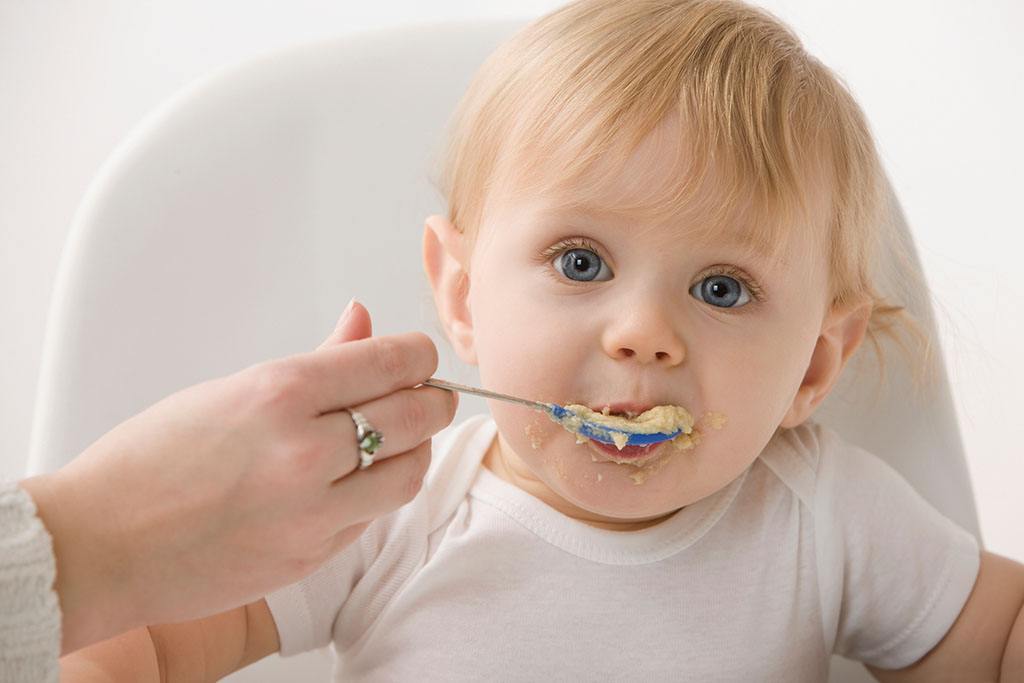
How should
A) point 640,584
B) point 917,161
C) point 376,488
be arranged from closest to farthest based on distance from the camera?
point 376,488 → point 640,584 → point 917,161

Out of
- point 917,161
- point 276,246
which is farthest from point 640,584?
point 917,161

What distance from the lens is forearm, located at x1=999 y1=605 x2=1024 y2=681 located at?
1.05 metres

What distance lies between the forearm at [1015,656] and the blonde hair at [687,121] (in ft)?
0.97

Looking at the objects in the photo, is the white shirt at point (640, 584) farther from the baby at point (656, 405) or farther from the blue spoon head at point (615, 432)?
the blue spoon head at point (615, 432)

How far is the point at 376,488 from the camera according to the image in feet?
2.56

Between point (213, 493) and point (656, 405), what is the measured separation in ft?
1.00

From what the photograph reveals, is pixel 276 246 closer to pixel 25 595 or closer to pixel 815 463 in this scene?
pixel 815 463

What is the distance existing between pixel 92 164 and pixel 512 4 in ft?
2.78

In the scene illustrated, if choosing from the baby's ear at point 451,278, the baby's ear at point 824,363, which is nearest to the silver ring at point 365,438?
the baby's ear at point 451,278

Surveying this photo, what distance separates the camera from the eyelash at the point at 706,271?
0.90 m

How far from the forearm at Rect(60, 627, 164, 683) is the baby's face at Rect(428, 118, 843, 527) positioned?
293mm

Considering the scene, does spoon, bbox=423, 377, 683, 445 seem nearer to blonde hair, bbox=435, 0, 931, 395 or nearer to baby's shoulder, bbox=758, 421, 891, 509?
blonde hair, bbox=435, 0, 931, 395

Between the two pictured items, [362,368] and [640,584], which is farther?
[640,584]

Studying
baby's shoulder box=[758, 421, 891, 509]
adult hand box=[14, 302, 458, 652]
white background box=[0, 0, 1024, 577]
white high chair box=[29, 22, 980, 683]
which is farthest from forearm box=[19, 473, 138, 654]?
white background box=[0, 0, 1024, 577]
